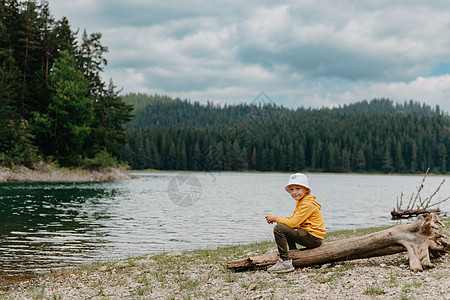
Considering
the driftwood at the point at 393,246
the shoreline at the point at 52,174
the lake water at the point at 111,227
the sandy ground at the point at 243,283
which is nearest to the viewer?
the sandy ground at the point at 243,283

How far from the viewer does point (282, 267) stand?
9766mm

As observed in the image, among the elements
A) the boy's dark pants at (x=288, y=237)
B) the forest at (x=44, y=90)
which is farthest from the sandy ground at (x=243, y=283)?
the forest at (x=44, y=90)

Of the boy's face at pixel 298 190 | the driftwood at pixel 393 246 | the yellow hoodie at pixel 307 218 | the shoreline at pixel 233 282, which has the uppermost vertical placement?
the boy's face at pixel 298 190

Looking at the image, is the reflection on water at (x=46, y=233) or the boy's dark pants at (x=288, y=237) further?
the reflection on water at (x=46, y=233)

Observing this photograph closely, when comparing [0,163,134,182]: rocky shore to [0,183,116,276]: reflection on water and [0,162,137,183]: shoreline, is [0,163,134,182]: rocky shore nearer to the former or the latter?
[0,162,137,183]: shoreline

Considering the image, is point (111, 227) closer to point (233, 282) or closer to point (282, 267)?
point (233, 282)

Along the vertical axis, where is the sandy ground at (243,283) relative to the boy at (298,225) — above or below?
below

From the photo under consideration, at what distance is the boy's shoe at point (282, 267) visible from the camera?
972 cm

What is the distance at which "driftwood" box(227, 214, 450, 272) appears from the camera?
9.05m

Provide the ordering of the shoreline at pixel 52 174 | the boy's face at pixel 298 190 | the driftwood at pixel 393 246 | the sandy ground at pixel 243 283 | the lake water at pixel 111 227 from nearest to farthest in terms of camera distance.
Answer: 1. the sandy ground at pixel 243 283
2. the driftwood at pixel 393 246
3. the boy's face at pixel 298 190
4. the lake water at pixel 111 227
5. the shoreline at pixel 52 174

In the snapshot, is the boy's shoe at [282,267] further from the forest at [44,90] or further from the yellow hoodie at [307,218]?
the forest at [44,90]

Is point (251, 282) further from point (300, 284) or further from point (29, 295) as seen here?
point (29, 295)

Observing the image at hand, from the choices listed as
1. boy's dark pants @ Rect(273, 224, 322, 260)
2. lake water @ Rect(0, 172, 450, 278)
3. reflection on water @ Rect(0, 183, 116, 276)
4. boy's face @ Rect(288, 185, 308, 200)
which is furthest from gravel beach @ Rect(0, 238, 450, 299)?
lake water @ Rect(0, 172, 450, 278)

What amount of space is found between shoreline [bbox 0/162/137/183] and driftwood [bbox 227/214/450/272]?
57.3 meters
